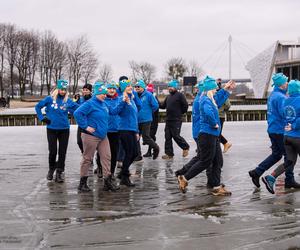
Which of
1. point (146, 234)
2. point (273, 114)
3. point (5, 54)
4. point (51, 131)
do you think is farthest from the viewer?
point (5, 54)

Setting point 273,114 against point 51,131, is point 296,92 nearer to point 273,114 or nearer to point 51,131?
point 273,114

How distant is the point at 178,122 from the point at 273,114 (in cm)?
421

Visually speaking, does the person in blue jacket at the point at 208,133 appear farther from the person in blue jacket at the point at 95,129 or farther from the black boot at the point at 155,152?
the black boot at the point at 155,152

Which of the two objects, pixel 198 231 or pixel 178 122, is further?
pixel 178 122

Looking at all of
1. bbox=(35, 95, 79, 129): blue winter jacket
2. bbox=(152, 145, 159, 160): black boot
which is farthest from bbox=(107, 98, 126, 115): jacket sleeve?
bbox=(152, 145, 159, 160): black boot

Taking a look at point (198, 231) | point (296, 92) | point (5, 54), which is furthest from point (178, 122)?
point (5, 54)

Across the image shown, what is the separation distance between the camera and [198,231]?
591cm

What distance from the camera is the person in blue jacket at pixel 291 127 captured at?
25.9ft

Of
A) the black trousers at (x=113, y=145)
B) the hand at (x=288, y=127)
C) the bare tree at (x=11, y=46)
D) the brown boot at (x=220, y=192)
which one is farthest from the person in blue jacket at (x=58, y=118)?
the bare tree at (x=11, y=46)

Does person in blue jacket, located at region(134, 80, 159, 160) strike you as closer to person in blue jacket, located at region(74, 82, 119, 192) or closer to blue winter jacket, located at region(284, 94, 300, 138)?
person in blue jacket, located at region(74, 82, 119, 192)

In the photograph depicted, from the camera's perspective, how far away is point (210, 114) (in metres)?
7.76

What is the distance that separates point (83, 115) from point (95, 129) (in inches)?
10.6

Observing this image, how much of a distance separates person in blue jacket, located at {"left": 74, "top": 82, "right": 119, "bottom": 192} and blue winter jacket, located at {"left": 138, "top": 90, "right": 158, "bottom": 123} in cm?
335

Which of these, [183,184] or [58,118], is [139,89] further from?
[183,184]
